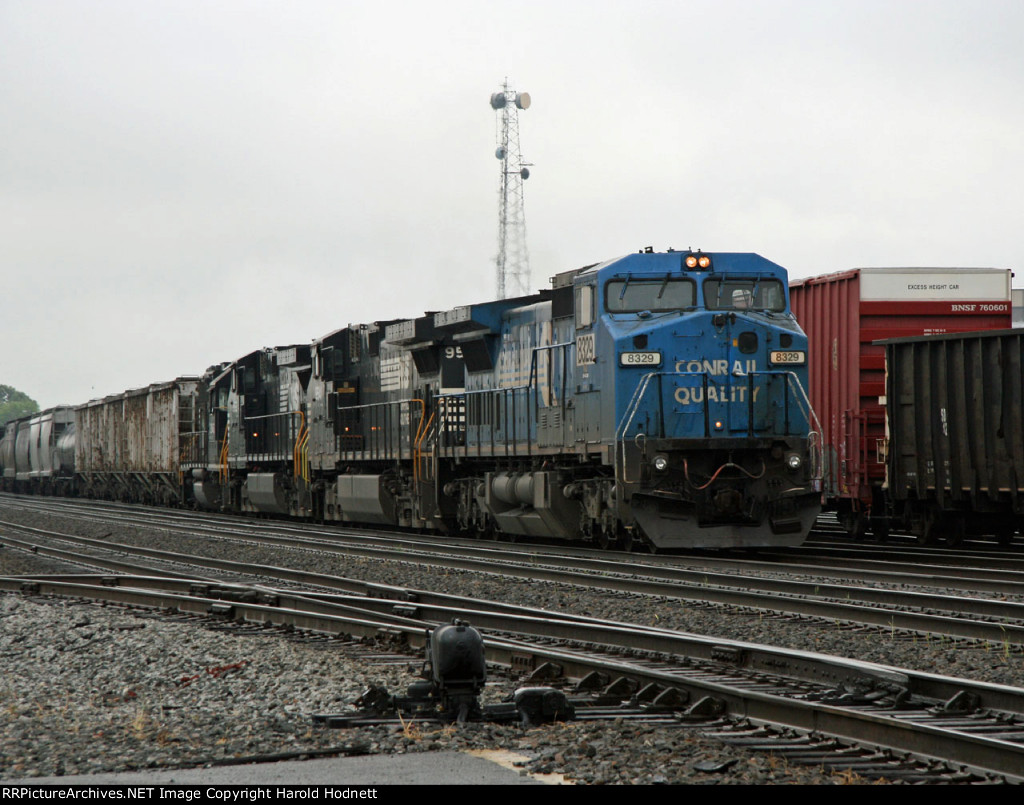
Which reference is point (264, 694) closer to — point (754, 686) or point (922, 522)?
point (754, 686)

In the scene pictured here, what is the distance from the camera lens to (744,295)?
600 inches

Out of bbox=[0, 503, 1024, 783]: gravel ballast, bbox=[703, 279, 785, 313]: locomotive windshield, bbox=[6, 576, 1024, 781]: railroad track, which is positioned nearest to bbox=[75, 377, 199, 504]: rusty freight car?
bbox=[703, 279, 785, 313]: locomotive windshield

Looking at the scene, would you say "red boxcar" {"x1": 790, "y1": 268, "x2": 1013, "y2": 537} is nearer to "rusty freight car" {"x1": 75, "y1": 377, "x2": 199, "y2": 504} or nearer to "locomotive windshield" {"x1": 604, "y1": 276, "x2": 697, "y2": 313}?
"locomotive windshield" {"x1": 604, "y1": 276, "x2": 697, "y2": 313}

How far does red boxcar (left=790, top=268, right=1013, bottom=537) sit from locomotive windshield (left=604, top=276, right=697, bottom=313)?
134 inches

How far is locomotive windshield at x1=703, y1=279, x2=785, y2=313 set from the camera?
49.5 feet

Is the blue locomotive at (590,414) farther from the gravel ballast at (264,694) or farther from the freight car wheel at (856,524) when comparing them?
the gravel ballast at (264,694)

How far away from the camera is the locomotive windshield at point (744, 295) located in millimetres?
15095

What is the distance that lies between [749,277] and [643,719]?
10166mm

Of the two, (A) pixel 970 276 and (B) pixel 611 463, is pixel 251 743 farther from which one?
(A) pixel 970 276

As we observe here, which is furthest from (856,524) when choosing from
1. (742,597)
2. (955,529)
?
(742,597)

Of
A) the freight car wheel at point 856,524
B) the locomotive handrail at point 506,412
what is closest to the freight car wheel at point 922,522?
the freight car wheel at point 856,524

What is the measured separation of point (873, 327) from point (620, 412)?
477cm

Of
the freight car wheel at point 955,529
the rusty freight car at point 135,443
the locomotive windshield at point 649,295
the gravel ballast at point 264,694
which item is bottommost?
the gravel ballast at point 264,694

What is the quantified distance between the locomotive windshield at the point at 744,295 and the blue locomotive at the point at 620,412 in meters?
Answer: 0.02
